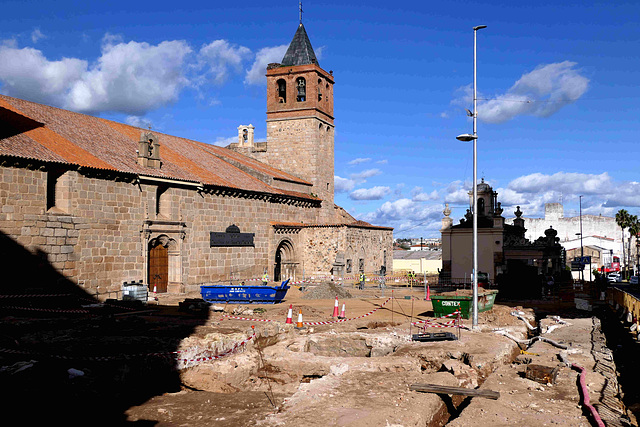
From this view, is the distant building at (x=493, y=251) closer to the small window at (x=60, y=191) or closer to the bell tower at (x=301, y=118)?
the bell tower at (x=301, y=118)

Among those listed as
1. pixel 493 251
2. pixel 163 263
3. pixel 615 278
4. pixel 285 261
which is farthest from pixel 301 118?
pixel 615 278

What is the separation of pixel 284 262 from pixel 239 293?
13520 millimetres

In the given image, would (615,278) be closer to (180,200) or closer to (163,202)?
(180,200)

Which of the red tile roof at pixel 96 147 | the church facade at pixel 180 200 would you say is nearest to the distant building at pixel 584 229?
the church facade at pixel 180 200

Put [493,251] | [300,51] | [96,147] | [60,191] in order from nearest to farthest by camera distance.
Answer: [60,191] < [96,147] < [493,251] < [300,51]

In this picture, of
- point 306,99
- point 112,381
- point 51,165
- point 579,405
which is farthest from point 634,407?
point 306,99

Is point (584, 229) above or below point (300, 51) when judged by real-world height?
below

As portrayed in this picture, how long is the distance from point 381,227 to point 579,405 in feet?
115

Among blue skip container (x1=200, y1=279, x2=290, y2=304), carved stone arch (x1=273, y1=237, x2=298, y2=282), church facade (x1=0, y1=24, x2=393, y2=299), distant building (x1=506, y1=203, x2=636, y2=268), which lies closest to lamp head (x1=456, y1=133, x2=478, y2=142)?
blue skip container (x1=200, y1=279, x2=290, y2=304)

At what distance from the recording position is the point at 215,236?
31.8 m

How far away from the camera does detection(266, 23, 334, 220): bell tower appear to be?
148ft

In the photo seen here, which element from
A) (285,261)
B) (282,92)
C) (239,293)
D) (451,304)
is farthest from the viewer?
(282,92)

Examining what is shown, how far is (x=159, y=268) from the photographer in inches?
1128

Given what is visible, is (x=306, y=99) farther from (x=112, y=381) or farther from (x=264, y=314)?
(x=112, y=381)
